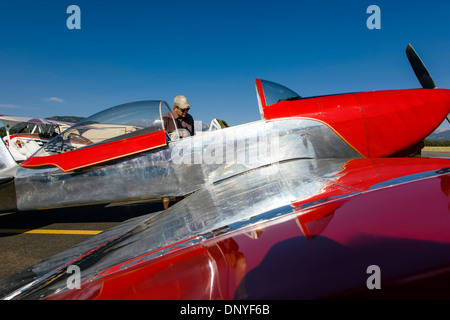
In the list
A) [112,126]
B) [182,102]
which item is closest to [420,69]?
[182,102]

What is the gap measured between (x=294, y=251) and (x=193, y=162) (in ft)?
6.89

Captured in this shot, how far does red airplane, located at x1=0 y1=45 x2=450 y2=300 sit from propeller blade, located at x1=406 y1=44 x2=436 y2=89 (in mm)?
2113

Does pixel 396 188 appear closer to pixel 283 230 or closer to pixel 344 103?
pixel 283 230

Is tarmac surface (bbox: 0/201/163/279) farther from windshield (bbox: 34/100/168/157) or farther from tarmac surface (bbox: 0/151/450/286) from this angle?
windshield (bbox: 34/100/168/157)

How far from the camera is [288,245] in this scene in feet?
3.66

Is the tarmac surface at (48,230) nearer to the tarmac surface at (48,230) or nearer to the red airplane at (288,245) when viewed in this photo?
the tarmac surface at (48,230)

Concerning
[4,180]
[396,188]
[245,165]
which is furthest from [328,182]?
[4,180]

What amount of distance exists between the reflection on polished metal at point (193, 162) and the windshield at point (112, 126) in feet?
0.99

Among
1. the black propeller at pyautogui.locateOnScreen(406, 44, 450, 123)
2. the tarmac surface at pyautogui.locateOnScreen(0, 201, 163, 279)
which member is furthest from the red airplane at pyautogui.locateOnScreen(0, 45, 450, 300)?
the black propeller at pyautogui.locateOnScreen(406, 44, 450, 123)

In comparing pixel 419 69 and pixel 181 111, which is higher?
pixel 419 69

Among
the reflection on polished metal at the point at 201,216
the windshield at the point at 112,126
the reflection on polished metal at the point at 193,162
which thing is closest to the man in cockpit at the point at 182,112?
the windshield at the point at 112,126

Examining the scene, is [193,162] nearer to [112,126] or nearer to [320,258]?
[112,126]

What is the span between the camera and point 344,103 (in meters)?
3.12

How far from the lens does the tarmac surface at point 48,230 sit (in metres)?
3.15
